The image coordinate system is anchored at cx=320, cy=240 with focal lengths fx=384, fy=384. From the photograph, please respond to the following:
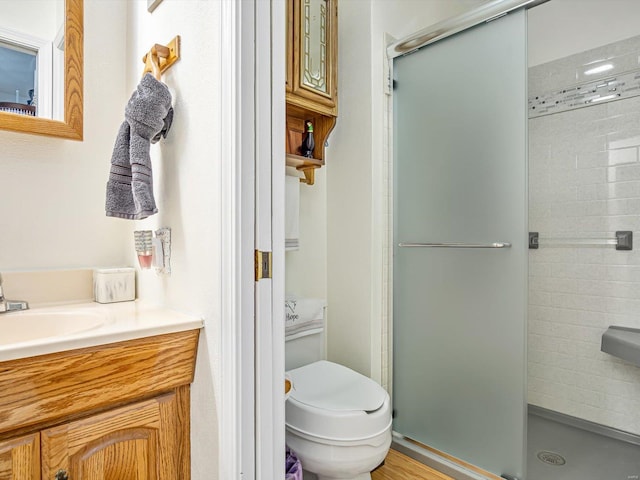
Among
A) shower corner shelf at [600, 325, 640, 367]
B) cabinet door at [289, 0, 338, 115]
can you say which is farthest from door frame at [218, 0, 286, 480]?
shower corner shelf at [600, 325, 640, 367]

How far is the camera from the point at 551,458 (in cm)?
178

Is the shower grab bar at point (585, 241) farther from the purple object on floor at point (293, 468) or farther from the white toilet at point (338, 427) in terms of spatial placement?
the purple object on floor at point (293, 468)

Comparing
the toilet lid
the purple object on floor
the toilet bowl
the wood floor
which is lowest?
the wood floor

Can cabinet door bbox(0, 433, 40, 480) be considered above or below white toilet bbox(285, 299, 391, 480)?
above

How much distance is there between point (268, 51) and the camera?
0.96 meters

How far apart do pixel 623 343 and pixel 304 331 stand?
4.80ft

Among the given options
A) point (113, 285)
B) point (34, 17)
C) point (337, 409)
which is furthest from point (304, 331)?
point (34, 17)

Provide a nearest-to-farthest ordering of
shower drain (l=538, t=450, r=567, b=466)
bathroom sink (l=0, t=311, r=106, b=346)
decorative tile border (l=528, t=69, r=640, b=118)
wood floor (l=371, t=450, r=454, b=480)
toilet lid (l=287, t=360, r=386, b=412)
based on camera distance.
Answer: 1. bathroom sink (l=0, t=311, r=106, b=346)
2. toilet lid (l=287, t=360, r=386, b=412)
3. wood floor (l=371, t=450, r=454, b=480)
4. shower drain (l=538, t=450, r=567, b=466)
5. decorative tile border (l=528, t=69, r=640, b=118)

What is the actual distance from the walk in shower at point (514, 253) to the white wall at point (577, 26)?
0.03 metres

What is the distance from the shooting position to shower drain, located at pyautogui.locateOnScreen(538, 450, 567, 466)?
1742 mm

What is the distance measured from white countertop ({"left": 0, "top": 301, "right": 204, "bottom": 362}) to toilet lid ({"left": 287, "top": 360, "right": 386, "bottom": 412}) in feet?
1.98

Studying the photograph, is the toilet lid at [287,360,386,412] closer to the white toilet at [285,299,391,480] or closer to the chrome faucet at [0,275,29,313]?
the white toilet at [285,299,391,480]

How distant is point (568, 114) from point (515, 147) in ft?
3.01

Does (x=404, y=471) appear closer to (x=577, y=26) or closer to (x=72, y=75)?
(x=72, y=75)
